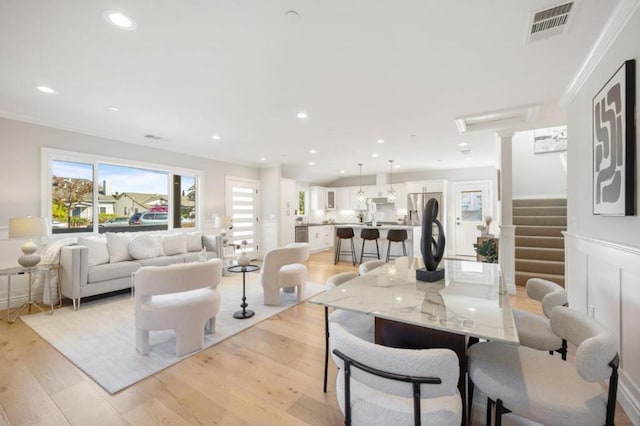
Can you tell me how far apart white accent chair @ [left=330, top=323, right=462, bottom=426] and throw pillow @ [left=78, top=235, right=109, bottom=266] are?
4.29 m

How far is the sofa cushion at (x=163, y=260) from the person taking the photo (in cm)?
426

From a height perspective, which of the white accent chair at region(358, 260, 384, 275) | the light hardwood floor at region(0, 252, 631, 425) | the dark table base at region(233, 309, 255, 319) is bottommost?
the light hardwood floor at region(0, 252, 631, 425)

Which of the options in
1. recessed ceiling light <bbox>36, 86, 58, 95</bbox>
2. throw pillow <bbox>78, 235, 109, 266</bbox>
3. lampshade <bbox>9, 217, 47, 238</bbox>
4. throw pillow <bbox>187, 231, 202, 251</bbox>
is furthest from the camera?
throw pillow <bbox>187, 231, 202, 251</bbox>

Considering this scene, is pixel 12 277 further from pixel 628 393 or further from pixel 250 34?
pixel 628 393

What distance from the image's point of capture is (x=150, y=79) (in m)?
2.63

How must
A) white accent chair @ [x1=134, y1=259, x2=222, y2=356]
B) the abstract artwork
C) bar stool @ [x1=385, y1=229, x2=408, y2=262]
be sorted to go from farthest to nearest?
bar stool @ [x1=385, y1=229, x2=408, y2=262] → white accent chair @ [x1=134, y1=259, x2=222, y2=356] → the abstract artwork

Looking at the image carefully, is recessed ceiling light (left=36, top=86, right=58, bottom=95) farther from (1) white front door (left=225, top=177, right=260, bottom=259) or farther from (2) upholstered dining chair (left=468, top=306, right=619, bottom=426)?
(2) upholstered dining chair (left=468, top=306, right=619, bottom=426)

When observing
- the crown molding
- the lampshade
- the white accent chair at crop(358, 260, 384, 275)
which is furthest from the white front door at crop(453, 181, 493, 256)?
the lampshade

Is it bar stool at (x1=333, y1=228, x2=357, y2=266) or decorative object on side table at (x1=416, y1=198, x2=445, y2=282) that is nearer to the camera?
decorative object on side table at (x1=416, y1=198, x2=445, y2=282)

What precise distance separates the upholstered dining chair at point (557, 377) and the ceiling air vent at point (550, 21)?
1871 mm

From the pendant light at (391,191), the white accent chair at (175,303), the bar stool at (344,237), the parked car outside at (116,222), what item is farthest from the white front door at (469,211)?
the parked car outside at (116,222)

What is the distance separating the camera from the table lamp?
3.19 m

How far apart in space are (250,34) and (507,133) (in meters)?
4.05

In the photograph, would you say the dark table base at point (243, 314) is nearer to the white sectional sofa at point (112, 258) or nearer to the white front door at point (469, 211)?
the white sectional sofa at point (112, 258)
